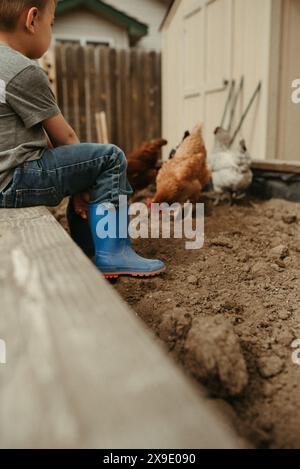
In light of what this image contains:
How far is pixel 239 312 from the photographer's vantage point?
1.67 metres

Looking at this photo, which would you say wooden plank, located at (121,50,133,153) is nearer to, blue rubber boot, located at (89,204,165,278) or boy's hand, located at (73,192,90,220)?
boy's hand, located at (73,192,90,220)

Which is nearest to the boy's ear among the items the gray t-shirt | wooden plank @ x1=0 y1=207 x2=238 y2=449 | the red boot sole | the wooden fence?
the gray t-shirt

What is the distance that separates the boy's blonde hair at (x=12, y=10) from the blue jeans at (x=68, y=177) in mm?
556

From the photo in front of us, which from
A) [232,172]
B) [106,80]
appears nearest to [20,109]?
[232,172]

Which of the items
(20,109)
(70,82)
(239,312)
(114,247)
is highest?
(70,82)

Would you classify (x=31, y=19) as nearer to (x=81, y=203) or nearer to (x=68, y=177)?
(x=68, y=177)

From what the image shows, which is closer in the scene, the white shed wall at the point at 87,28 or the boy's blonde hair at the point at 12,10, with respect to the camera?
the boy's blonde hair at the point at 12,10

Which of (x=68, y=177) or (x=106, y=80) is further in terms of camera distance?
(x=106, y=80)

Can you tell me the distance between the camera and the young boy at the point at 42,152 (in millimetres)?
1768

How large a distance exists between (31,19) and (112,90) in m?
6.31

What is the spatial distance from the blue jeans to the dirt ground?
0.48 metres

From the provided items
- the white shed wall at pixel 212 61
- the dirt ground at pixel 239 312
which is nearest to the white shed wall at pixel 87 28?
the white shed wall at pixel 212 61

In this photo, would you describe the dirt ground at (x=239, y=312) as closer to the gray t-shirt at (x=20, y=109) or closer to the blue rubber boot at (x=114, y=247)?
the blue rubber boot at (x=114, y=247)

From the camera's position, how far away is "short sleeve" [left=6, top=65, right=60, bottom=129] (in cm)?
175
